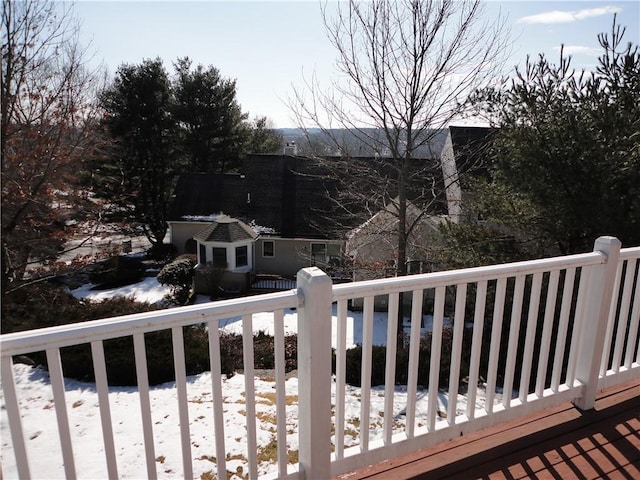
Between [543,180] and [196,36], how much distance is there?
591 cm

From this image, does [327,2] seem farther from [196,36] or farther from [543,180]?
[543,180]

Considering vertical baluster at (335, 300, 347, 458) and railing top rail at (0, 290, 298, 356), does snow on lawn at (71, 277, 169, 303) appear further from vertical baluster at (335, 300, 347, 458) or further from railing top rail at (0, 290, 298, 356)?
railing top rail at (0, 290, 298, 356)

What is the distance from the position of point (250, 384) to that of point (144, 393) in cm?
36

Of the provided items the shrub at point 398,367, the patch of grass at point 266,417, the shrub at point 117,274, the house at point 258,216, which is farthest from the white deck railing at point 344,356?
the shrub at point 117,274

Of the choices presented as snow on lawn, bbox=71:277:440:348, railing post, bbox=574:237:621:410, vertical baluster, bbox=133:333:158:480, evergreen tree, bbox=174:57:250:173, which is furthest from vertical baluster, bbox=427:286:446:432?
evergreen tree, bbox=174:57:250:173

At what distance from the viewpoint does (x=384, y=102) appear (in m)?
8.36

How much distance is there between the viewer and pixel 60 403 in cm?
123

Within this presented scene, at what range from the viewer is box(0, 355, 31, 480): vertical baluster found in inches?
44.5

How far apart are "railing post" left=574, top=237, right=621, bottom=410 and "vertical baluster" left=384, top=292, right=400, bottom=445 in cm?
117

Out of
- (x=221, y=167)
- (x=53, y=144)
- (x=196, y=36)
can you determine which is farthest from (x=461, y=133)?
(x=221, y=167)

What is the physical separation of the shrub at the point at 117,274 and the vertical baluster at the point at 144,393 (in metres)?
14.5

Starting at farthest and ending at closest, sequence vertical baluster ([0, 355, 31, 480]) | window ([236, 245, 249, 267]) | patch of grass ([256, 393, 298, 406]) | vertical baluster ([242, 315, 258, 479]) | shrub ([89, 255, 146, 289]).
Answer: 1. window ([236, 245, 249, 267])
2. shrub ([89, 255, 146, 289])
3. patch of grass ([256, 393, 298, 406])
4. vertical baluster ([242, 315, 258, 479])
5. vertical baluster ([0, 355, 31, 480])

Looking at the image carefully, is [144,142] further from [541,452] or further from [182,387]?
[541,452]

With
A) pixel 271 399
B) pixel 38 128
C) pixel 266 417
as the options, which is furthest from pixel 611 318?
pixel 38 128
